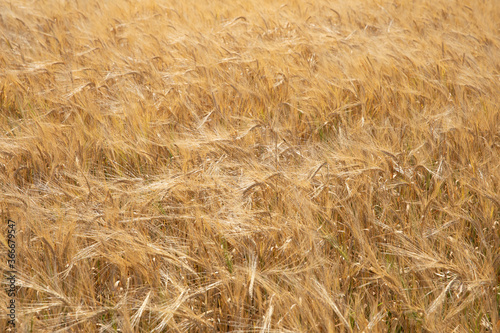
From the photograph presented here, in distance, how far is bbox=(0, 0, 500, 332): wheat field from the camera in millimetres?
967

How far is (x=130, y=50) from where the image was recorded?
2789 millimetres

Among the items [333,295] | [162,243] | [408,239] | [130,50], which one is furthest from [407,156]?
[130,50]

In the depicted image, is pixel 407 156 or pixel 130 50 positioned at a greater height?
pixel 407 156

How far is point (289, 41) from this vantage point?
2.88 m

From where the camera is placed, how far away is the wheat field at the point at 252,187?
967 millimetres

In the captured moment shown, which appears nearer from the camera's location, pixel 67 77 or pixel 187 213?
pixel 187 213

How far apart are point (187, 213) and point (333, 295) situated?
50 cm

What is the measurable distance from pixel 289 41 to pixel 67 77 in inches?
57.8

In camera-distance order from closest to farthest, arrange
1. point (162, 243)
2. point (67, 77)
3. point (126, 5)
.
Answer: point (162, 243)
point (67, 77)
point (126, 5)

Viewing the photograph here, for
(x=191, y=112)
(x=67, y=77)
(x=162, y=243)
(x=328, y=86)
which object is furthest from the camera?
(x=67, y=77)

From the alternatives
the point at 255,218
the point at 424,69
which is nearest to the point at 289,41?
the point at 424,69

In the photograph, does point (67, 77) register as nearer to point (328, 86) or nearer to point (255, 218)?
point (328, 86)

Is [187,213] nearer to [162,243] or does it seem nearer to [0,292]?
[162,243]

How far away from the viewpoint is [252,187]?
4.16ft
